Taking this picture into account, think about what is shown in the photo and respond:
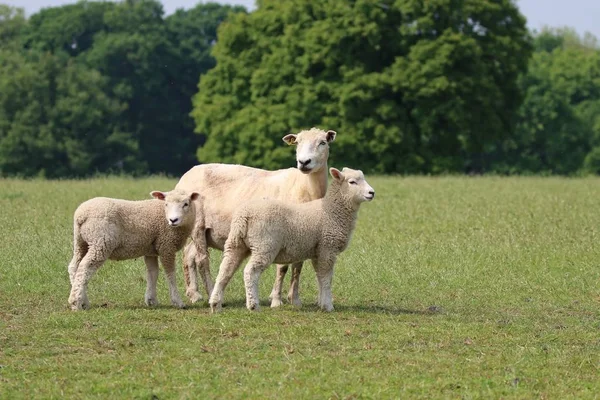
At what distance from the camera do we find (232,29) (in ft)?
177

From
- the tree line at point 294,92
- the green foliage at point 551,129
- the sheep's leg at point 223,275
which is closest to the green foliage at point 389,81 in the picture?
the tree line at point 294,92

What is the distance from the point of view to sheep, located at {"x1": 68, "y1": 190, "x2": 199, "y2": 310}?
12.8 metres

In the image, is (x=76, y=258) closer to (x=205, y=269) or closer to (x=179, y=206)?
(x=179, y=206)

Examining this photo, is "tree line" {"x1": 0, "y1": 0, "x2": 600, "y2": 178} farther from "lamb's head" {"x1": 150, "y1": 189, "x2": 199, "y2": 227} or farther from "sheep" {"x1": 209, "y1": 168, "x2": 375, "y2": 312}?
"sheep" {"x1": 209, "y1": 168, "x2": 375, "y2": 312}

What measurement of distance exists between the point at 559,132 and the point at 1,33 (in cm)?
3876

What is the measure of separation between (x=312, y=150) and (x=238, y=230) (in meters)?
1.41

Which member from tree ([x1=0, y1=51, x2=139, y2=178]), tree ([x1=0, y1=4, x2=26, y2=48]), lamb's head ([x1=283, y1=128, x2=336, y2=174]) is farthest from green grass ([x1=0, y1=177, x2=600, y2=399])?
tree ([x1=0, y1=4, x2=26, y2=48])

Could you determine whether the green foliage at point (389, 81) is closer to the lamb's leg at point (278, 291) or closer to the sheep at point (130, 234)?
the lamb's leg at point (278, 291)

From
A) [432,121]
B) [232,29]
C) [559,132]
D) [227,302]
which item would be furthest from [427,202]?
[559,132]

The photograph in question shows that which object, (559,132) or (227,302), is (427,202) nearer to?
(227,302)

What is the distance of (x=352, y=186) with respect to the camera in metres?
13.2

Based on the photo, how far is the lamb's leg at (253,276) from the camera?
12633 millimetres

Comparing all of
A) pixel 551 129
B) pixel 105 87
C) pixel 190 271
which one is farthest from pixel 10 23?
pixel 190 271

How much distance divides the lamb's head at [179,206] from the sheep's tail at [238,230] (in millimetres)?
590
